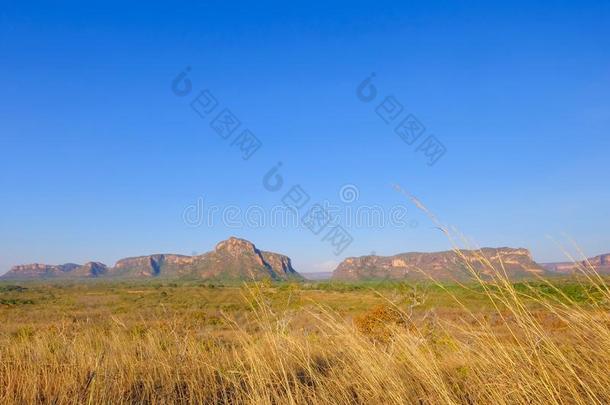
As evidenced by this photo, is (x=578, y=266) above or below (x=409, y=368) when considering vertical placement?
above

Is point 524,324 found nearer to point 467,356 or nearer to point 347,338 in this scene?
point 467,356

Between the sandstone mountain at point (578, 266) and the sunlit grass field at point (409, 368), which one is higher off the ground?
the sandstone mountain at point (578, 266)

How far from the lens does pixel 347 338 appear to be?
3811 mm

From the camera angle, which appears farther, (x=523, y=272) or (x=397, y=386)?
(x=523, y=272)

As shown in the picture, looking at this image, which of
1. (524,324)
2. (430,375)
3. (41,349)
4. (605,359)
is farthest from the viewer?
(41,349)

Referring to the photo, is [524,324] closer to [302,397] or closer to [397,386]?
[397,386]

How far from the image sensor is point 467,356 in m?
3.03

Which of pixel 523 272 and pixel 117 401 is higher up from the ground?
pixel 523 272

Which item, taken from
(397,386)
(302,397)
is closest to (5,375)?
(302,397)

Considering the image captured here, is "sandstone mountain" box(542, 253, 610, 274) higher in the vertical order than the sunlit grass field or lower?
higher

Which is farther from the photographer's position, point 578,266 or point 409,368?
point 409,368

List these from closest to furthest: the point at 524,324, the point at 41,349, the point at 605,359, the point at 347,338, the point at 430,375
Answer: the point at 524,324
the point at 605,359
the point at 430,375
the point at 347,338
the point at 41,349

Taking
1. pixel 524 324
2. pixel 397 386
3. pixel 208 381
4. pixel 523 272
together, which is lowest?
pixel 208 381

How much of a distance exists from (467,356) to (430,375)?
1.01 feet
